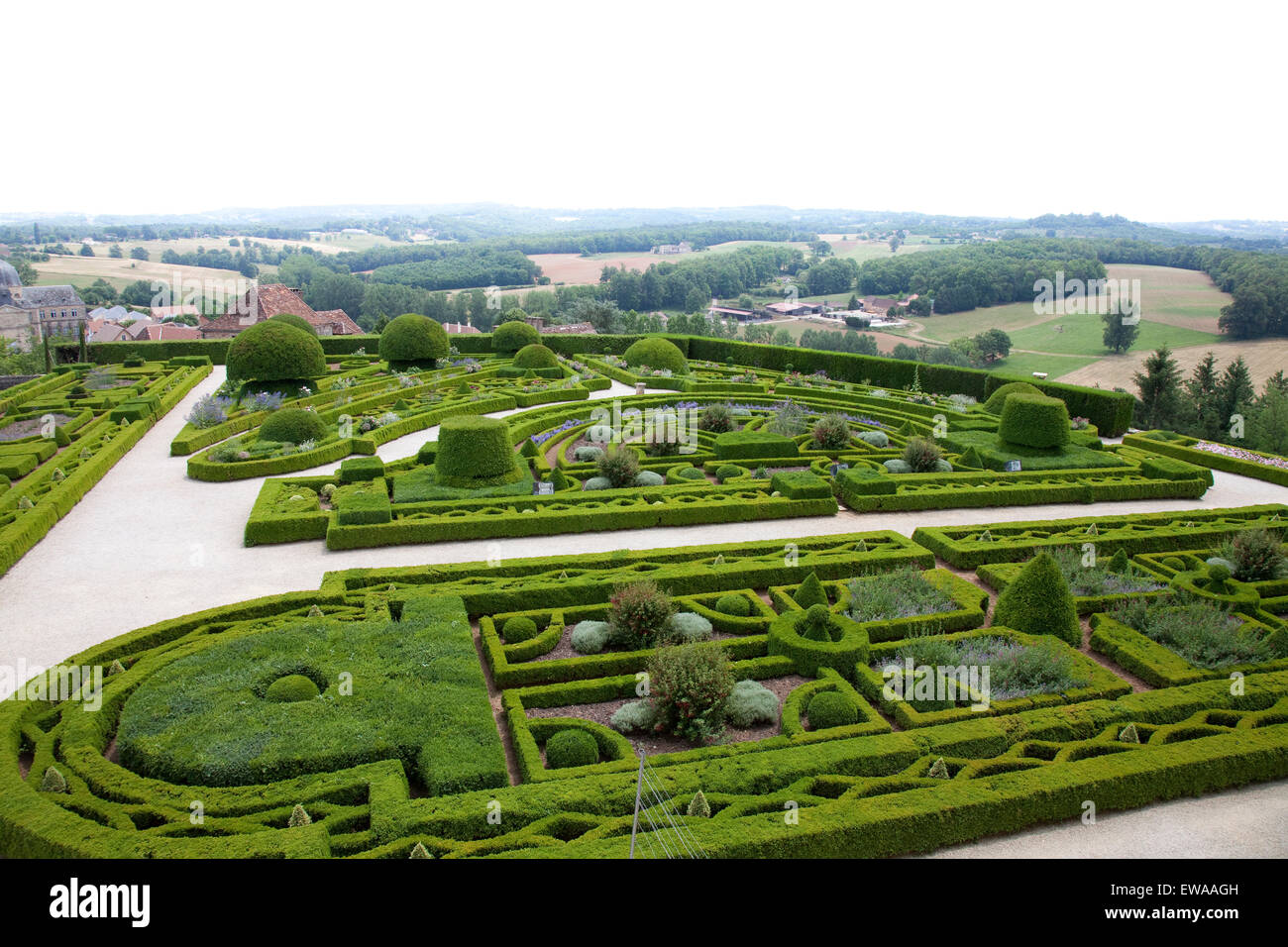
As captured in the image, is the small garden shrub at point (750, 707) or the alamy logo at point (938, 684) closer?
the small garden shrub at point (750, 707)

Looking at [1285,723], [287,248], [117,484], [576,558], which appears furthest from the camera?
[287,248]

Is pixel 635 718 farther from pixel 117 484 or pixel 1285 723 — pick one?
pixel 117 484

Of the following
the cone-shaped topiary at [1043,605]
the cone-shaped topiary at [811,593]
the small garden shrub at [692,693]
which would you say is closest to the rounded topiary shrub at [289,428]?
the cone-shaped topiary at [811,593]

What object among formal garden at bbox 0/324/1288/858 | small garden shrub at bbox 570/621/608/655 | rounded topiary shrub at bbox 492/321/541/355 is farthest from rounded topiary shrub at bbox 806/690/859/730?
rounded topiary shrub at bbox 492/321/541/355

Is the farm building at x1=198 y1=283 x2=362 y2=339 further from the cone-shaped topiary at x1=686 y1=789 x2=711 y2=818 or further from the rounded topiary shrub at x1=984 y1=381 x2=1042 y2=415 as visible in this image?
the cone-shaped topiary at x1=686 y1=789 x2=711 y2=818

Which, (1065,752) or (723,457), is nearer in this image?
(1065,752)

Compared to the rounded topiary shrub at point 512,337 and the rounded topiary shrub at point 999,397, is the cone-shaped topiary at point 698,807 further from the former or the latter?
the rounded topiary shrub at point 512,337
